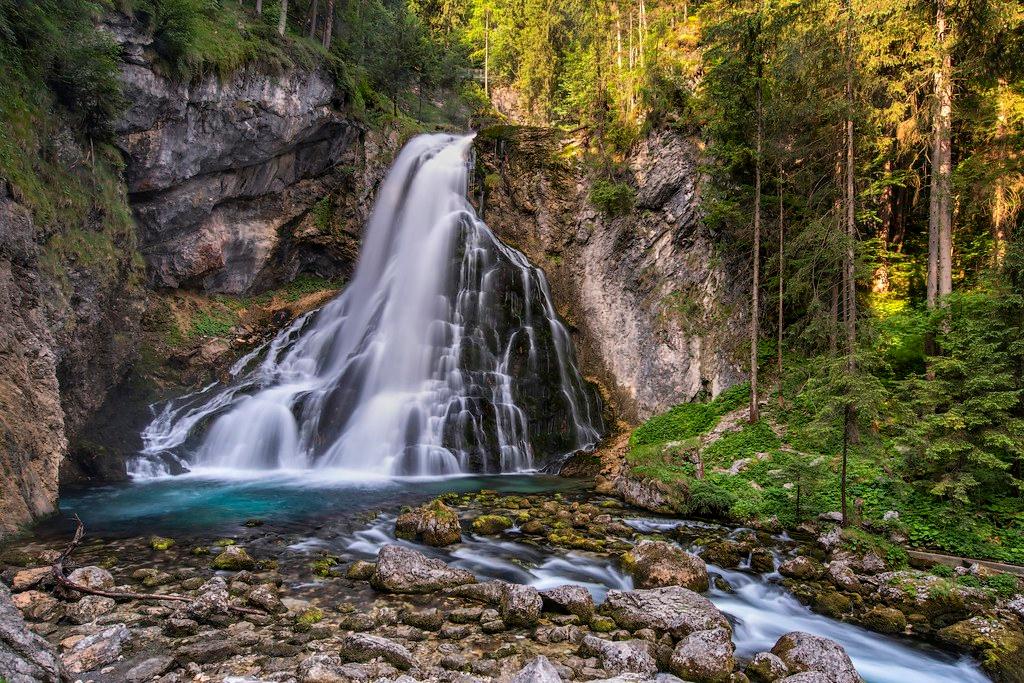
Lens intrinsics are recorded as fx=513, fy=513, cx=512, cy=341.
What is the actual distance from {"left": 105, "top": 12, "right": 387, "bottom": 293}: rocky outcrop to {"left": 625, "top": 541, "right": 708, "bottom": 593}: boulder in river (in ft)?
62.9

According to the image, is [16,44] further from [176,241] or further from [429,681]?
[429,681]

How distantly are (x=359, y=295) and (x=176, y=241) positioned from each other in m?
7.10

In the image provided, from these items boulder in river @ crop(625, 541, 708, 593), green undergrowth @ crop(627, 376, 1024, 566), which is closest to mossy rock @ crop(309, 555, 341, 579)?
boulder in river @ crop(625, 541, 708, 593)

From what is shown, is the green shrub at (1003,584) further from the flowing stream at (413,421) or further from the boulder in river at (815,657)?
the boulder in river at (815,657)

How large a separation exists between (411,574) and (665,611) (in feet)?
11.2

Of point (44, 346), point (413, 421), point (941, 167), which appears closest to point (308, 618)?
point (44, 346)

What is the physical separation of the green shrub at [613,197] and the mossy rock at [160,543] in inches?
677

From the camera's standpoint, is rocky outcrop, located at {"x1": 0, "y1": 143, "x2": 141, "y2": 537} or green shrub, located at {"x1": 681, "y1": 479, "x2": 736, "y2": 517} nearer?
rocky outcrop, located at {"x1": 0, "y1": 143, "x2": 141, "y2": 537}

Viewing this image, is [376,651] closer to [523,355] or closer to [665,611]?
[665,611]

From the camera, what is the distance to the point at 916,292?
16.0 metres

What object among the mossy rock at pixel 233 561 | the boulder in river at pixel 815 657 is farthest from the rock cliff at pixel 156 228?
the boulder in river at pixel 815 657

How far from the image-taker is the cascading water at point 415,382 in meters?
15.7

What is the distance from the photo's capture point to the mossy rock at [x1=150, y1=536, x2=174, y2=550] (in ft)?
27.1

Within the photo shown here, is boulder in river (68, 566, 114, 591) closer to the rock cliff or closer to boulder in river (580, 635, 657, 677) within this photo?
the rock cliff
